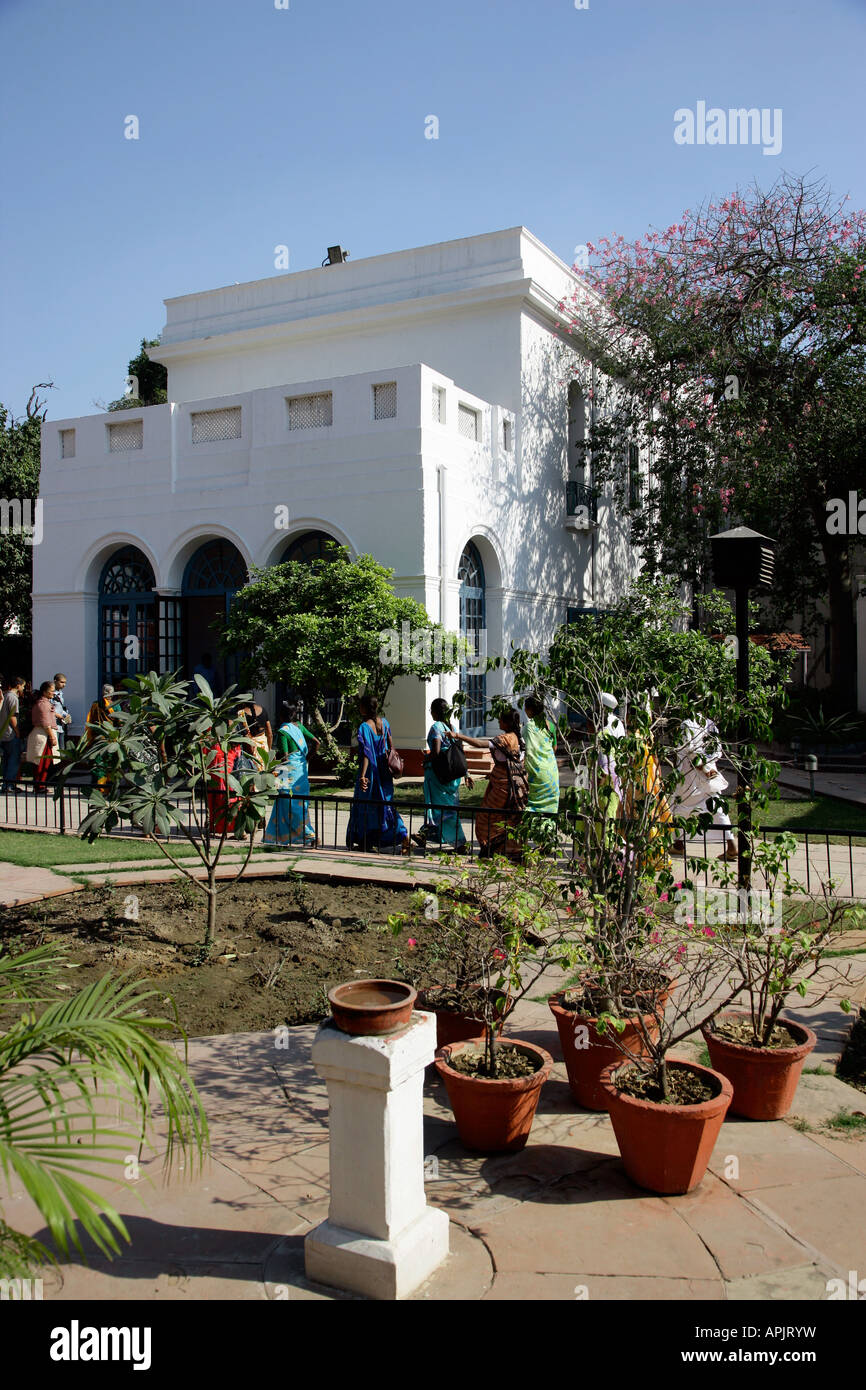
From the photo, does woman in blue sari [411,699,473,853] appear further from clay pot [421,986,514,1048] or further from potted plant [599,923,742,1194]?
potted plant [599,923,742,1194]

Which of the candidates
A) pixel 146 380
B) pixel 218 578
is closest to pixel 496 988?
pixel 218 578

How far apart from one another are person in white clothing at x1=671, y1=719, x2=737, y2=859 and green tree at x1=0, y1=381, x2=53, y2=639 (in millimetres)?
20664

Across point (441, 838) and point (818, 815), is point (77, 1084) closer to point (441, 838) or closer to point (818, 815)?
point (441, 838)

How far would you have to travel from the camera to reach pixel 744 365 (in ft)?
59.0

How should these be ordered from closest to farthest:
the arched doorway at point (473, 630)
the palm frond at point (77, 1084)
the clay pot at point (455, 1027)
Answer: the palm frond at point (77, 1084) → the clay pot at point (455, 1027) → the arched doorway at point (473, 630)

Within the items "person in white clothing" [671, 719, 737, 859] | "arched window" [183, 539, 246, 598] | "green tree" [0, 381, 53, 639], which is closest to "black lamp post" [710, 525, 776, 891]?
"person in white clothing" [671, 719, 737, 859]

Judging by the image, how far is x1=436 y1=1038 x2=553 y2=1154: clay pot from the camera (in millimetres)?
3895

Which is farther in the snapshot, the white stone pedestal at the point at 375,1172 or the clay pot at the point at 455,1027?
the clay pot at the point at 455,1027

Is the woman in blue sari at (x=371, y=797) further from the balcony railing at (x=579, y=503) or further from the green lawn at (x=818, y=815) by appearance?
the balcony railing at (x=579, y=503)

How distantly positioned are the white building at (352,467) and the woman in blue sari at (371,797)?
199 inches

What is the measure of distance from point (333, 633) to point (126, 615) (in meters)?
6.44

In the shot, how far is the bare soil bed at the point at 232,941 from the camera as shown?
221 inches

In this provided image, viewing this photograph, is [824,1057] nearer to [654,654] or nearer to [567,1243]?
[567,1243]

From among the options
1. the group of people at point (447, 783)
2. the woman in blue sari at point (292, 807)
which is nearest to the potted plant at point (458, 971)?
the group of people at point (447, 783)
